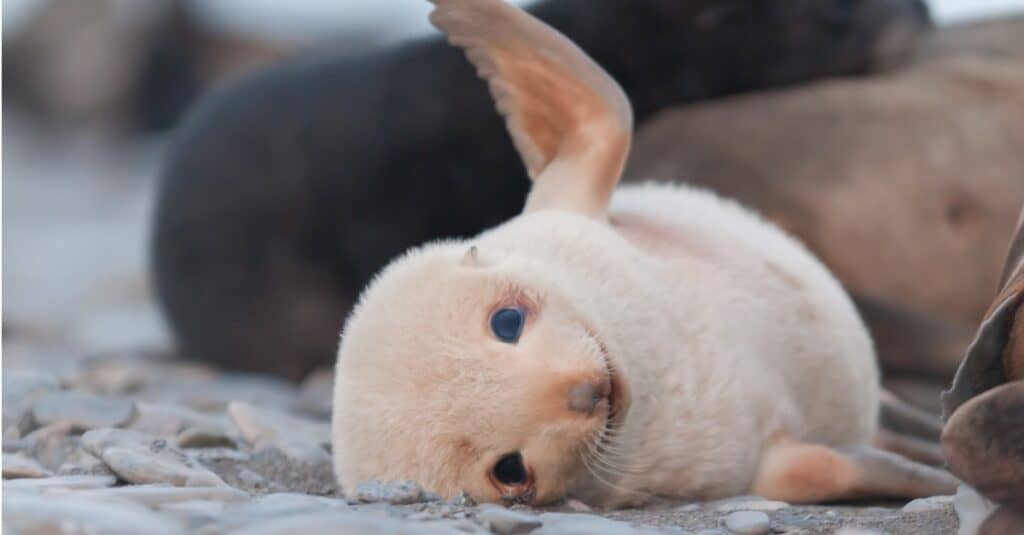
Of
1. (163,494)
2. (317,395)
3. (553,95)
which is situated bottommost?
(317,395)

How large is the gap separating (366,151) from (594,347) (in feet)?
8.91

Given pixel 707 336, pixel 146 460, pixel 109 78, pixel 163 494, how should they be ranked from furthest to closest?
pixel 109 78 → pixel 707 336 → pixel 146 460 → pixel 163 494

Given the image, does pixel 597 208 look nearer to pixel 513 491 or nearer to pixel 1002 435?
pixel 513 491

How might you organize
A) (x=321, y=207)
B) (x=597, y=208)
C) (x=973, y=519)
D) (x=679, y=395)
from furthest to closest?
(x=321, y=207)
(x=597, y=208)
(x=679, y=395)
(x=973, y=519)

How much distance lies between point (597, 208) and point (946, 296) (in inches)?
72.8

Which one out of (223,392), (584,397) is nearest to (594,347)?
(584,397)

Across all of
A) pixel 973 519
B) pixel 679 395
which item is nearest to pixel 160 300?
pixel 679 395

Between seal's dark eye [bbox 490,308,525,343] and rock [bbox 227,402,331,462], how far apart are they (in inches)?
29.4

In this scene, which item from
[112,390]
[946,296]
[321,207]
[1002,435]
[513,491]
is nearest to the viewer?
[1002,435]

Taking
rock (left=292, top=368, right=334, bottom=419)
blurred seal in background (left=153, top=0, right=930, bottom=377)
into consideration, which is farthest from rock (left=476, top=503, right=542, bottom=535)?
blurred seal in background (left=153, top=0, right=930, bottom=377)

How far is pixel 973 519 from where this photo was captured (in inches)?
78.7

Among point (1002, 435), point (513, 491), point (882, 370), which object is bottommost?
point (882, 370)

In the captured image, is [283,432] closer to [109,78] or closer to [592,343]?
[592,343]

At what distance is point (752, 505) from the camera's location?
248 cm
